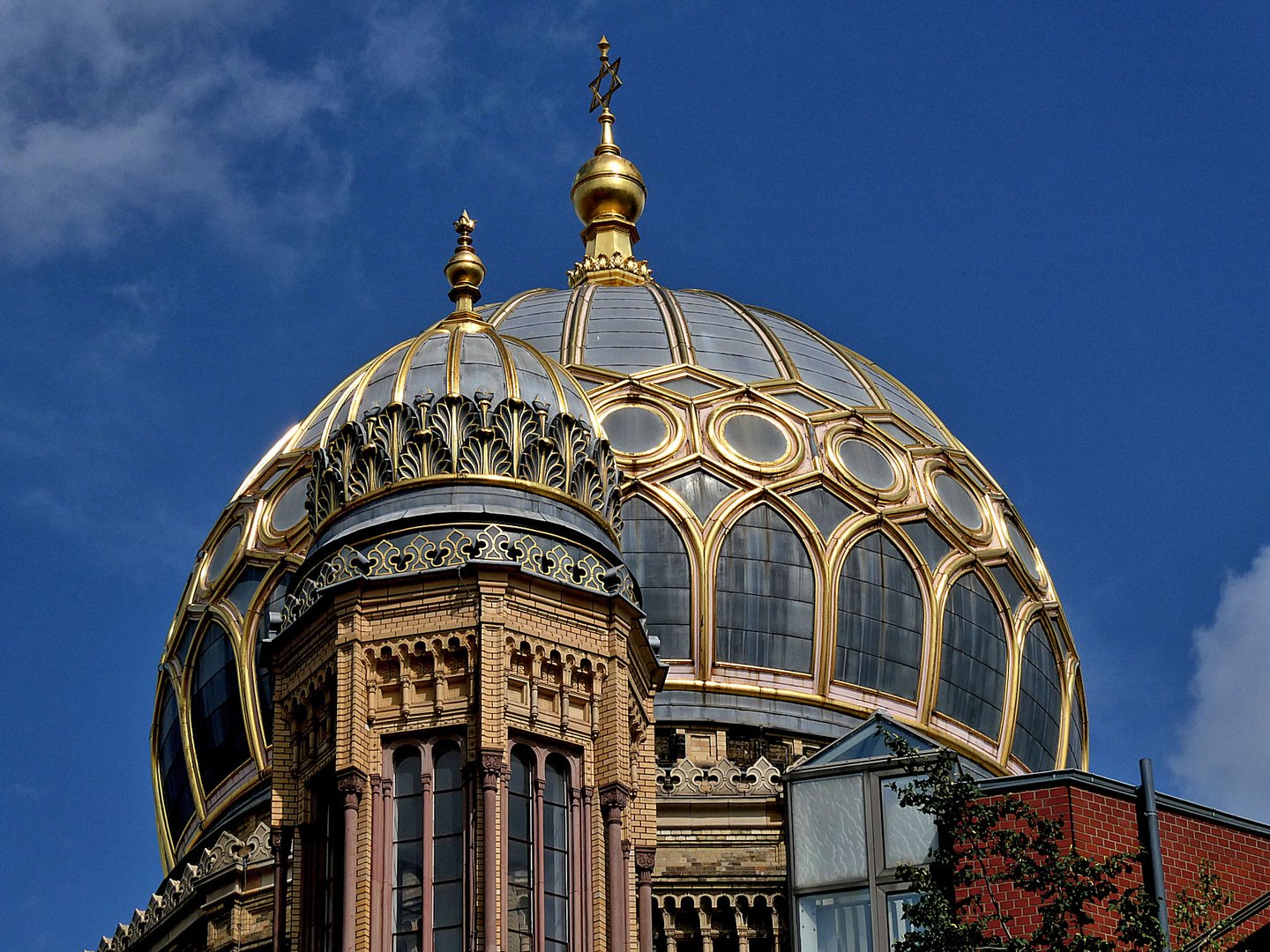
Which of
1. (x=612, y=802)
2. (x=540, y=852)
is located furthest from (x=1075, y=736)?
(x=540, y=852)

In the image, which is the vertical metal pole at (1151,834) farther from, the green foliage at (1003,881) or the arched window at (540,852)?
the arched window at (540,852)

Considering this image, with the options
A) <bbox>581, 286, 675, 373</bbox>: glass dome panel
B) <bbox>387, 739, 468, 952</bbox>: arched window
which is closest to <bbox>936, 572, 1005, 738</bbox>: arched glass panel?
<bbox>581, 286, 675, 373</bbox>: glass dome panel

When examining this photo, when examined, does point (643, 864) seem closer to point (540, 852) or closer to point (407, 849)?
point (540, 852)

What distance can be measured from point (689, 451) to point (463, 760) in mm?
9736

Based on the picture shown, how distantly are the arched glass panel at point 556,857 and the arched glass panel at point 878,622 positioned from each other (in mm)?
8165

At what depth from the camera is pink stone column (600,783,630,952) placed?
29.8m

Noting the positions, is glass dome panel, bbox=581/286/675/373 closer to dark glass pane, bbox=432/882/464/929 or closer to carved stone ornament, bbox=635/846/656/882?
carved stone ornament, bbox=635/846/656/882

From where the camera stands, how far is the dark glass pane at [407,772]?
3022cm

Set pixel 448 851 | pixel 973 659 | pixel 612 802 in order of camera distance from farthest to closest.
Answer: pixel 973 659 < pixel 612 802 < pixel 448 851

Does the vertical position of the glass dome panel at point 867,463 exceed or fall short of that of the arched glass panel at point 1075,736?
it exceeds it

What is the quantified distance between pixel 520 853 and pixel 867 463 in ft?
38.2

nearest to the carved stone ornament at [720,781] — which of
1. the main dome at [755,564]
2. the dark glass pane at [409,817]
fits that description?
the main dome at [755,564]

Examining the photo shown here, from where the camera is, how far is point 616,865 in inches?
1191

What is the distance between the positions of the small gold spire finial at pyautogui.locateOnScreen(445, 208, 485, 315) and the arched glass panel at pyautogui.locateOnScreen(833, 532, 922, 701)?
6.09m
